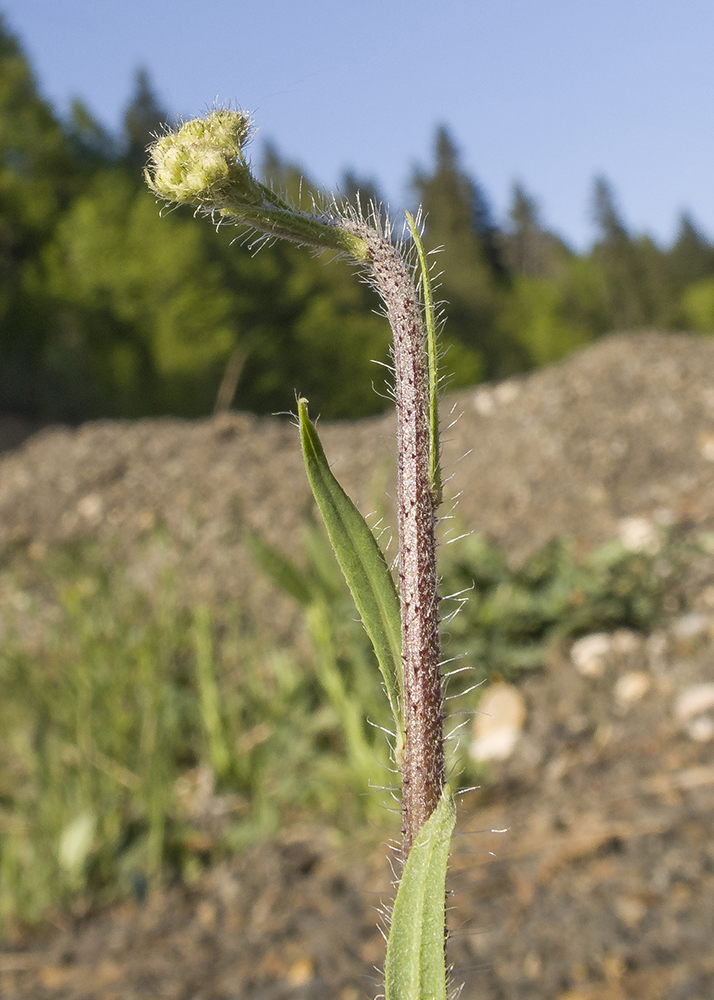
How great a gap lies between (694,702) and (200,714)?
4.65ft

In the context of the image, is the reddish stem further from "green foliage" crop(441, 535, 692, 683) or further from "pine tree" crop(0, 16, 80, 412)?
"pine tree" crop(0, 16, 80, 412)

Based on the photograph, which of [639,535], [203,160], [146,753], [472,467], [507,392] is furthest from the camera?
[507,392]

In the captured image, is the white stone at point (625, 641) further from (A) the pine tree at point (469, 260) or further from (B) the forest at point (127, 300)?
(A) the pine tree at point (469, 260)

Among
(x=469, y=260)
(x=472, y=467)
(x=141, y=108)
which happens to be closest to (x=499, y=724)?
(x=472, y=467)

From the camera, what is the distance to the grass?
2.33m

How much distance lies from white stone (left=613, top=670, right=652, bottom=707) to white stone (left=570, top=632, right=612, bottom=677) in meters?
0.08

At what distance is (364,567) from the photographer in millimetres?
449

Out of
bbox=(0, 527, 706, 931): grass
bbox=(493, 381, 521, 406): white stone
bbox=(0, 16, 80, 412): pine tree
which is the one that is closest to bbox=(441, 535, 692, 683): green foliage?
bbox=(0, 527, 706, 931): grass

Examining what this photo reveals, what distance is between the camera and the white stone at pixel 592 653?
2.77 m

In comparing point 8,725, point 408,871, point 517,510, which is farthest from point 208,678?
point 517,510

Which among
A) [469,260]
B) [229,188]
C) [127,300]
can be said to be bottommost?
[229,188]

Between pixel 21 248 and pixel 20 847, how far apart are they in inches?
727

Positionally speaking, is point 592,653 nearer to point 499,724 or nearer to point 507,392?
point 499,724

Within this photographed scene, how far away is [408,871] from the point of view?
1.35ft
